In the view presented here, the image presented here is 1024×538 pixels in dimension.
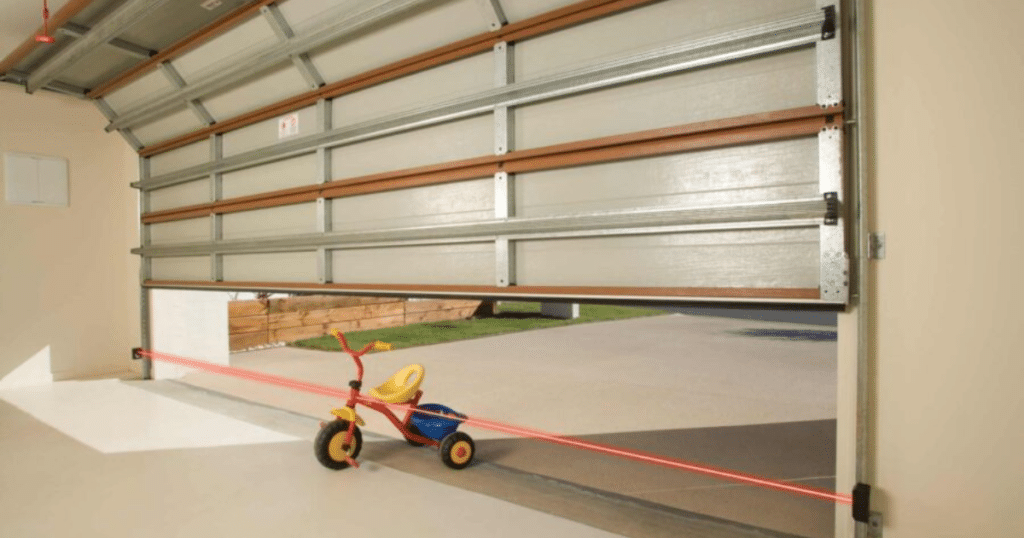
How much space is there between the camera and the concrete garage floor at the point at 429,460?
249 cm

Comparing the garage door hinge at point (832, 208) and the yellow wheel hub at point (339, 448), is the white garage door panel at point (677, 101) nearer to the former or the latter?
the garage door hinge at point (832, 208)

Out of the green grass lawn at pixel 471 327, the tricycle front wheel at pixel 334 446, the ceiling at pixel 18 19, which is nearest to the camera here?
Answer: the tricycle front wheel at pixel 334 446

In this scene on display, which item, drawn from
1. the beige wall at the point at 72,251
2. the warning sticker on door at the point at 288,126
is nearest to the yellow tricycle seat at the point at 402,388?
the warning sticker on door at the point at 288,126

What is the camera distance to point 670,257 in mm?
2461

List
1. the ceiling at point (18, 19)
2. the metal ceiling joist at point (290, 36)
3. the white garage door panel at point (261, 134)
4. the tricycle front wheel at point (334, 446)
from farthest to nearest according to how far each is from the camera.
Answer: the ceiling at point (18, 19)
the white garage door panel at point (261, 134)
the metal ceiling joist at point (290, 36)
the tricycle front wheel at point (334, 446)

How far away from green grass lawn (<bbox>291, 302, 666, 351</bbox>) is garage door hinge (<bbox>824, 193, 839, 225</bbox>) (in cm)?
617

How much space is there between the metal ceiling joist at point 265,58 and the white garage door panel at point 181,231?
106 cm

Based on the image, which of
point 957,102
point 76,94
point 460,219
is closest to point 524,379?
point 460,219

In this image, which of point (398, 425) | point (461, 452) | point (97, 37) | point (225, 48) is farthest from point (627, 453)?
point (97, 37)

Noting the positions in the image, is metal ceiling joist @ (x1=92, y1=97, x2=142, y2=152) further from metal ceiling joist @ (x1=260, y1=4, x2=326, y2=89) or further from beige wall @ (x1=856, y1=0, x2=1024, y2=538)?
beige wall @ (x1=856, y1=0, x2=1024, y2=538)

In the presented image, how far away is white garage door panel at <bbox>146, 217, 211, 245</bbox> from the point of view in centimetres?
521

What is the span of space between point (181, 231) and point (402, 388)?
370 cm

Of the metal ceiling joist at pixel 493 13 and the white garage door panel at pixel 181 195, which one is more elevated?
the metal ceiling joist at pixel 493 13

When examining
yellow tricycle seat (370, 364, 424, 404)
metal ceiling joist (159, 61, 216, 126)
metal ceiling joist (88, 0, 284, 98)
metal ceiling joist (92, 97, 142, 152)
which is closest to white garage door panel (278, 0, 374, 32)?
metal ceiling joist (88, 0, 284, 98)
